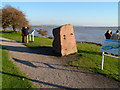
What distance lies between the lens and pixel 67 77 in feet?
16.6

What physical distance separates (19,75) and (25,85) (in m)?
0.90

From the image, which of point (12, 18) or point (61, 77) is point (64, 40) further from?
point (12, 18)

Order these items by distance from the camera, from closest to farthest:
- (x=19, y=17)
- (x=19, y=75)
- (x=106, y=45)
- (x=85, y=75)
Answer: (x=19, y=75)
(x=85, y=75)
(x=106, y=45)
(x=19, y=17)

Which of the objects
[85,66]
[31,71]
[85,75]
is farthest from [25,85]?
[85,66]

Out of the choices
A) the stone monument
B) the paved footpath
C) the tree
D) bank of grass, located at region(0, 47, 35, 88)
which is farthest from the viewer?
the tree

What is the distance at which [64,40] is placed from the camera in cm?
814

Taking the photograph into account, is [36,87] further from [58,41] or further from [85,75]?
[58,41]

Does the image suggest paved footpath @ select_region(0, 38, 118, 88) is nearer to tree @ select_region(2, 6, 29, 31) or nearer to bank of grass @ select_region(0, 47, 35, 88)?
bank of grass @ select_region(0, 47, 35, 88)

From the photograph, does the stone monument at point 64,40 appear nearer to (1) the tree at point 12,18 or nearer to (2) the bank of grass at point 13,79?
(2) the bank of grass at point 13,79

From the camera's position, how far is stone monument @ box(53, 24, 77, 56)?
26.3 feet

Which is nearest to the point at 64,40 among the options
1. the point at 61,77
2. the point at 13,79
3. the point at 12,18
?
the point at 61,77

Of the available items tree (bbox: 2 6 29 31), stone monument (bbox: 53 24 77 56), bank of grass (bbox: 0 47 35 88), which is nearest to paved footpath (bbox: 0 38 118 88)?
bank of grass (bbox: 0 47 35 88)

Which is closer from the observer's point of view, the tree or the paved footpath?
the paved footpath

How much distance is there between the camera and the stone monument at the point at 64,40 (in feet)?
26.3
